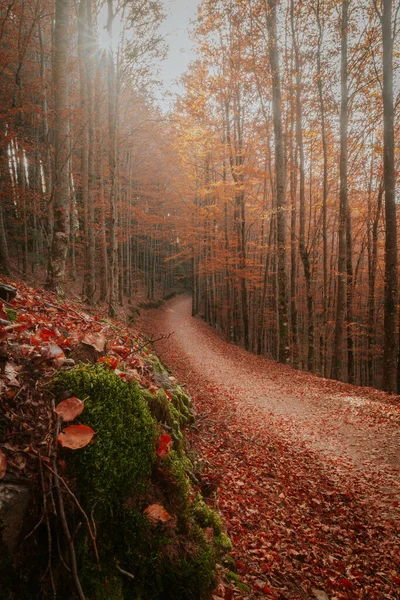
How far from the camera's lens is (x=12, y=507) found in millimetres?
1310

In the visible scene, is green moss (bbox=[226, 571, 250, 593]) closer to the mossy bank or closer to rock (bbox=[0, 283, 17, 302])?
the mossy bank

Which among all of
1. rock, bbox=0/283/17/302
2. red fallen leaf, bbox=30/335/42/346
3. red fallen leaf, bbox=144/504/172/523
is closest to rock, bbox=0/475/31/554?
red fallen leaf, bbox=144/504/172/523

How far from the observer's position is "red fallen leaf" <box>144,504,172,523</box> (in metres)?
1.78

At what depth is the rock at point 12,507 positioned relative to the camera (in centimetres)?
127

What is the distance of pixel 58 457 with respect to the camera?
156cm

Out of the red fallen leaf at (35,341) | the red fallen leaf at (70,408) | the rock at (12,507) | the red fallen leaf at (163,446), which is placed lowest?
the red fallen leaf at (163,446)

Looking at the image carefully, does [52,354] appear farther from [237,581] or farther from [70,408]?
[237,581]

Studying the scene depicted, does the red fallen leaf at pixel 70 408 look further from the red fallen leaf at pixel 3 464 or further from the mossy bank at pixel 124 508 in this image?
the red fallen leaf at pixel 3 464

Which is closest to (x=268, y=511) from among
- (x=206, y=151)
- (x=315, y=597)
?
(x=315, y=597)

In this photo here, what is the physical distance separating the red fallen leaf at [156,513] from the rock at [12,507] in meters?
0.72

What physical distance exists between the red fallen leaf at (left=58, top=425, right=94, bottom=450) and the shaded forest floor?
160 centimetres

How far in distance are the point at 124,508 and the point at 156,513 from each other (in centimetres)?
23

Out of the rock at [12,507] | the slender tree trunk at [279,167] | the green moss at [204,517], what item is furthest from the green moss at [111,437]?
the slender tree trunk at [279,167]

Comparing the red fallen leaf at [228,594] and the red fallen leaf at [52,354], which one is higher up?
the red fallen leaf at [52,354]
